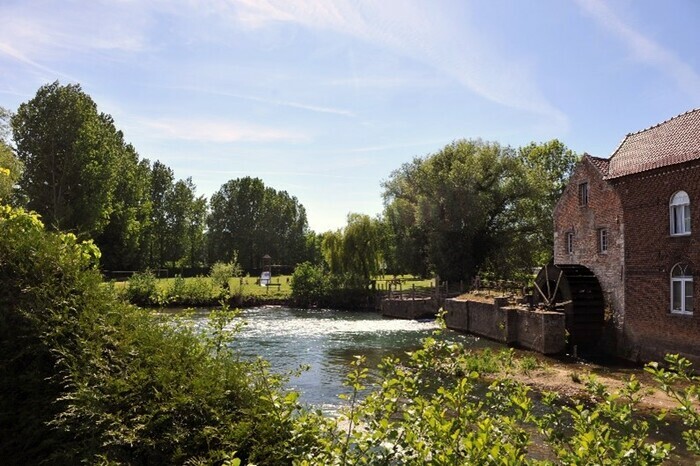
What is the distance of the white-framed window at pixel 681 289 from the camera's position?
51.1ft

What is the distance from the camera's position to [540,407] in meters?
12.4

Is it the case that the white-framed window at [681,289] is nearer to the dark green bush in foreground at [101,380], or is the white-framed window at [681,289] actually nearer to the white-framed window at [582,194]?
the white-framed window at [582,194]

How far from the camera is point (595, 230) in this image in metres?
20.8

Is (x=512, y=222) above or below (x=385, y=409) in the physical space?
above

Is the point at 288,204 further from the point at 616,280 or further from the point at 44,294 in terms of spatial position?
the point at 44,294

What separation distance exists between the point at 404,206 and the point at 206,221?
36.3 m

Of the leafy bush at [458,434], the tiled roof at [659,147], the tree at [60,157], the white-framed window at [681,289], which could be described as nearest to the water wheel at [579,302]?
the white-framed window at [681,289]

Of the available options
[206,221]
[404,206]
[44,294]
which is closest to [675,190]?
[44,294]

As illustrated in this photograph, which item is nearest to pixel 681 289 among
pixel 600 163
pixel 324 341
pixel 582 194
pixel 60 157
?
pixel 600 163

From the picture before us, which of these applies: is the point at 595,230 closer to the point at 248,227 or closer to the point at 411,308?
the point at 411,308

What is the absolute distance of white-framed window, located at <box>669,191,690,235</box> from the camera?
15664mm

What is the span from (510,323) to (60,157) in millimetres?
34986

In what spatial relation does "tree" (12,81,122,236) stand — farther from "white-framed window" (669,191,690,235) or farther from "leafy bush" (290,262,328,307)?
"white-framed window" (669,191,690,235)

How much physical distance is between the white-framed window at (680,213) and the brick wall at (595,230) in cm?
200
